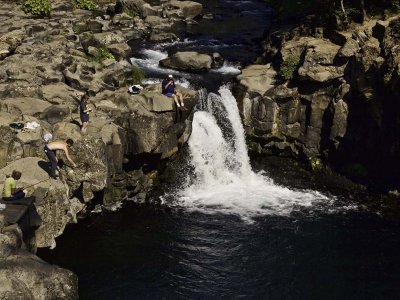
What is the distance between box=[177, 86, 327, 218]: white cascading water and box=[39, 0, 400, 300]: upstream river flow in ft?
0.29

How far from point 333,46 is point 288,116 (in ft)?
25.2

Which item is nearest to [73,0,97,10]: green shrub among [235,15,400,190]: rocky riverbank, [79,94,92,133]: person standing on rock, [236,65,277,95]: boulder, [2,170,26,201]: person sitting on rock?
[236,65,277,95]: boulder

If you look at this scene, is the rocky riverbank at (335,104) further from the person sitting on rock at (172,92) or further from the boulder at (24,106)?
the boulder at (24,106)

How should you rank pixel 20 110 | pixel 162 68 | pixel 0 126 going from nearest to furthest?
1. pixel 0 126
2. pixel 20 110
3. pixel 162 68

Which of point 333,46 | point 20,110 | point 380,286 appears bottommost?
point 380,286

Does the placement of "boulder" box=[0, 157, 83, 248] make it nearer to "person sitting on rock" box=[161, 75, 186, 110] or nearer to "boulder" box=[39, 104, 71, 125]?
"boulder" box=[39, 104, 71, 125]

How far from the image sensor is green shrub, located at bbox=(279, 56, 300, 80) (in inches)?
1906

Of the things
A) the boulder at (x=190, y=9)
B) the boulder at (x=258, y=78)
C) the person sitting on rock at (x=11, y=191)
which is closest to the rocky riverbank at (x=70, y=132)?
the person sitting on rock at (x=11, y=191)

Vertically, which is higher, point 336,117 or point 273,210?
point 336,117

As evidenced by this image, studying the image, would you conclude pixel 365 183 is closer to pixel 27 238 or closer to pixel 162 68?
pixel 162 68

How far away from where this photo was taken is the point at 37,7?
63031 mm

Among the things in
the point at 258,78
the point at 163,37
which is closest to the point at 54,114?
the point at 258,78

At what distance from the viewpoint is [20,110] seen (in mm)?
39094

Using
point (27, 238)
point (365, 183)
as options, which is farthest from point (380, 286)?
point (27, 238)
